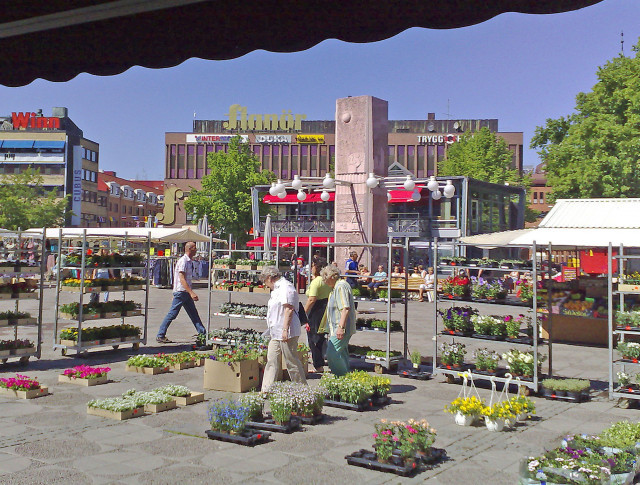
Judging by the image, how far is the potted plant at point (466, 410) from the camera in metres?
8.52

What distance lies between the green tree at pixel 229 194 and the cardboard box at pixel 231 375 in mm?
44730

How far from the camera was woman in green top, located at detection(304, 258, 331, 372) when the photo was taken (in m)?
Answer: 12.1

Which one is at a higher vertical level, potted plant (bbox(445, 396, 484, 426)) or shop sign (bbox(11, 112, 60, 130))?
shop sign (bbox(11, 112, 60, 130))

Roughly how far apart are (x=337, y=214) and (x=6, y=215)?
38.9 m

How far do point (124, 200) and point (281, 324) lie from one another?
340ft

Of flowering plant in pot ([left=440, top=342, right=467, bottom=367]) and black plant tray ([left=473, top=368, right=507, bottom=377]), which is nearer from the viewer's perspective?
black plant tray ([left=473, top=368, right=507, bottom=377])

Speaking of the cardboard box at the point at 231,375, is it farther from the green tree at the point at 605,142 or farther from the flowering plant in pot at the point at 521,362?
the green tree at the point at 605,142


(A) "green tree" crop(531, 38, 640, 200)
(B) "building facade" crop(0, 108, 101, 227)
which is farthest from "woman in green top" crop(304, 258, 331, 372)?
(B) "building facade" crop(0, 108, 101, 227)

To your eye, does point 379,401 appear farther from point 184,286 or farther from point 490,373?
point 184,286

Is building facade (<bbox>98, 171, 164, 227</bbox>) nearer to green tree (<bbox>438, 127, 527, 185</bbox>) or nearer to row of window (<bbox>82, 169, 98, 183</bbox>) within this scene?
row of window (<bbox>82, 169, 98, 183</bbox>)

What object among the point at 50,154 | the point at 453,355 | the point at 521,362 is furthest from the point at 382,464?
the point at 50,154

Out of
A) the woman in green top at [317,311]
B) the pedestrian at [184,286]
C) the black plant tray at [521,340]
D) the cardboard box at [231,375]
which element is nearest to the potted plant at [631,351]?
the black plant tray at [521,340]

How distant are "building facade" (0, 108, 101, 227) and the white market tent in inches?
3202

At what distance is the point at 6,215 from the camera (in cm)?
5516
